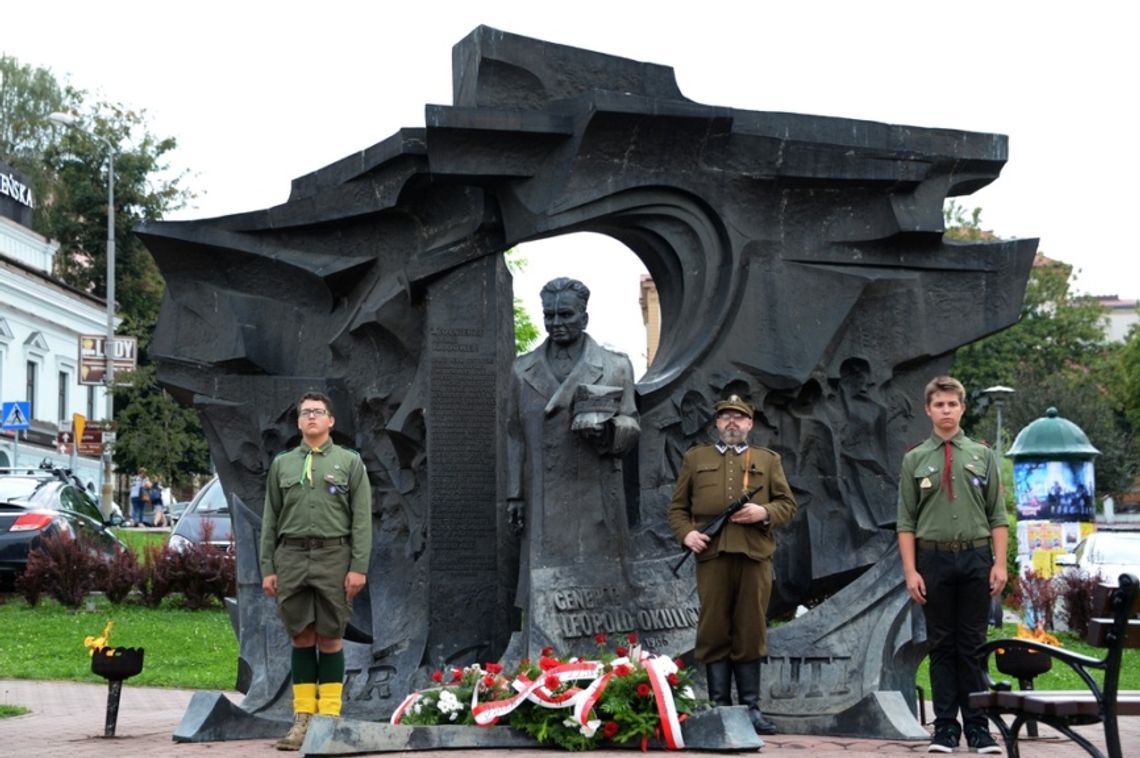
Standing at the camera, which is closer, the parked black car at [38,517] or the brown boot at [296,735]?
the brown boot at [296,735]

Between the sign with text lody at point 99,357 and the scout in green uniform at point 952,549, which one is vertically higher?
the sign with text lody at point 99,357

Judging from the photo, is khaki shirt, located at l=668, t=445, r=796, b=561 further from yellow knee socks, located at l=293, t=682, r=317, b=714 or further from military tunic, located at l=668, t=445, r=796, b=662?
yellow knee socks, located at l=293, t=682, r=317, b=714

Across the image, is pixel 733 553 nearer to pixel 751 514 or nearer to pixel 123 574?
pixel 751 514

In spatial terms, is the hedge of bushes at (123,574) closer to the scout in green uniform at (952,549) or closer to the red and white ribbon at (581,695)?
the red and white ribbon at (581,695)

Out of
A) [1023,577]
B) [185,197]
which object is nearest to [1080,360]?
[185,197]

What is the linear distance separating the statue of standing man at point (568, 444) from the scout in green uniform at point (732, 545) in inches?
36.8

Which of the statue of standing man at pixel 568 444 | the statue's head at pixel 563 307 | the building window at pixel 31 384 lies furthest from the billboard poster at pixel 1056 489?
the building window at pixel 31 384

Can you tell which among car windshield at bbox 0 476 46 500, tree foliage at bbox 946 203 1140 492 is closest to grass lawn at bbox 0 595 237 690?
car windshield at bbox 0 476 46 500

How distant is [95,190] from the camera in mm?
53219

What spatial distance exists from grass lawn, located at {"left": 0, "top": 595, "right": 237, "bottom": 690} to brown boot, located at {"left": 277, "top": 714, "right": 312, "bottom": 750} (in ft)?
18.4

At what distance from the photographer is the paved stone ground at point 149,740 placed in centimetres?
973

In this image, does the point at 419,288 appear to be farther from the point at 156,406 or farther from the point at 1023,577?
the point at 156,406

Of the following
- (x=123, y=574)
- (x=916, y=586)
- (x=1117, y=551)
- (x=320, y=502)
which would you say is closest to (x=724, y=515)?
(x=916, y=586)

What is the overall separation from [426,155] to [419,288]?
0.92 meters
